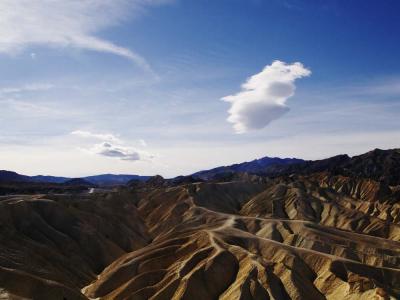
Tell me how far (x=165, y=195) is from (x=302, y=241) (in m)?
68.3

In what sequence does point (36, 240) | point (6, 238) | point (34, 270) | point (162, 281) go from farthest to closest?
point (36, 240) → point (6, 238) → point (162, 281) → point (34, 270)

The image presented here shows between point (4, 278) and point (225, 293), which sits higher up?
point (4, 278)

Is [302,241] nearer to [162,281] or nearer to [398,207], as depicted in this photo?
[162,281]

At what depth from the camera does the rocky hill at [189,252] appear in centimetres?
6788

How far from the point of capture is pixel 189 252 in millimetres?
84688

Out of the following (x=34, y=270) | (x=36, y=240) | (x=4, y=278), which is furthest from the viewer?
(x=36, y=240)

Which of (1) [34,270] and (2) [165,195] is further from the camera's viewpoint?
(2) [165,195]

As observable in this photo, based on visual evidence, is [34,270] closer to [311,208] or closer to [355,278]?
[355,278]

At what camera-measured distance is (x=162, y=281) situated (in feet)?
239

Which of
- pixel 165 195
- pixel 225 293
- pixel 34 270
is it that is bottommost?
pixel 225 293

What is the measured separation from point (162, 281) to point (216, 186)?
96.9 m

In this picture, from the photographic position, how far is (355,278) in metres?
69.9

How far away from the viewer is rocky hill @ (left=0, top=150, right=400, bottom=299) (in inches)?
2672

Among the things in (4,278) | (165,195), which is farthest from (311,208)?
(4,278)
